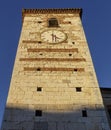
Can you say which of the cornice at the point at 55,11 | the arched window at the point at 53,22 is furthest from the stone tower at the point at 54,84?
the cornice at the point at 55,11

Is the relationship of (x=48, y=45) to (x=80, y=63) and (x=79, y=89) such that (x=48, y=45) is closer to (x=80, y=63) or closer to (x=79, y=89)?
(x=80, y=63)

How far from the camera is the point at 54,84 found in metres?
12.7

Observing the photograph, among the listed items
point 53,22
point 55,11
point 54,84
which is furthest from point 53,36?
point 54,84

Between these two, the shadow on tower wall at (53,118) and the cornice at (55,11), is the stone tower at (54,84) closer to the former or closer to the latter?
the shadow on tower wall at (53,118)

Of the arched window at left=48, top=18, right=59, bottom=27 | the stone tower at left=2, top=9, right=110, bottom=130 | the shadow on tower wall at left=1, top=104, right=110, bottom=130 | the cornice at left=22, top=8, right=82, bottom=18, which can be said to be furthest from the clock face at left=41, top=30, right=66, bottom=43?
the shadow on tower wall at left=1, top=104, right=110, bottom=130

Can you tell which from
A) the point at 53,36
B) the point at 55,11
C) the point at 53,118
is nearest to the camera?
the point at 53,118

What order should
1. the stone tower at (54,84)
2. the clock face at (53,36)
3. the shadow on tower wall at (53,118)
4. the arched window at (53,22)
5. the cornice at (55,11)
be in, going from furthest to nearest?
the cornice at (55,11) < the arched window at (53,22) < the clock face at (53,36) < the stone tower at (54,84) < the shadow on tower wall at (53,118)

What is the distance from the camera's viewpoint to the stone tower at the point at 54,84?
422 inches

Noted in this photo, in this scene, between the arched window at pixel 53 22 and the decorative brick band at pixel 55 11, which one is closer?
the arched window at pixel 53 22

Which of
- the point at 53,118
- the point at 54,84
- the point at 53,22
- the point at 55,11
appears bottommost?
the point at 53,118

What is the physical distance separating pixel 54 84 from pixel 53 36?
481cm

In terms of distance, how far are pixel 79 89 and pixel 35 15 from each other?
31.5ft

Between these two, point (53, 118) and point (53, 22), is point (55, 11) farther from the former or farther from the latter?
point (53, 118)

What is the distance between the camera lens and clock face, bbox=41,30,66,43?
16295 mm
